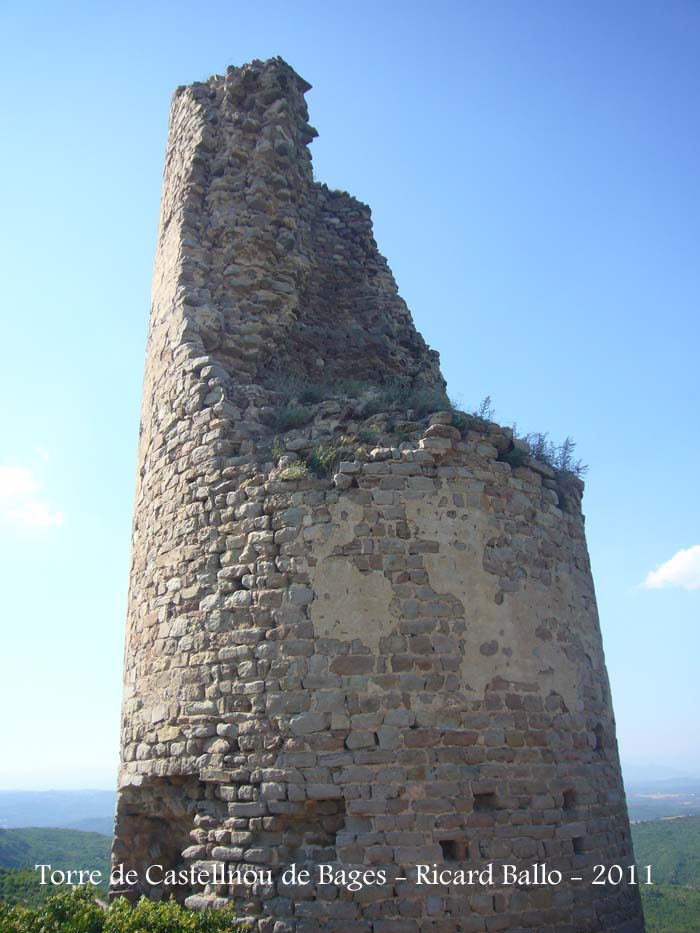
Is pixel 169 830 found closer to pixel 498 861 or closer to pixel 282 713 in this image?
pixel 282 713

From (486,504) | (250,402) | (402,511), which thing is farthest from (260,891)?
(250,402)

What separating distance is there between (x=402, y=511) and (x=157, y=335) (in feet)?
12.5

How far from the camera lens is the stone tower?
18.8ft

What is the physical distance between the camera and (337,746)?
5855 millimetres

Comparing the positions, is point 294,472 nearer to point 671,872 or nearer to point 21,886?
point 21,886

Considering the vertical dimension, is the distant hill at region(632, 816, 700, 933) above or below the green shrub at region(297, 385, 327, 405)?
below

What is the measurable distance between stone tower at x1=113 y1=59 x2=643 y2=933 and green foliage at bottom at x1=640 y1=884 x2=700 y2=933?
877 centimetres

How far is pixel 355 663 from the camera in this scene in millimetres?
6043

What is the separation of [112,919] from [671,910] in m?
14.4

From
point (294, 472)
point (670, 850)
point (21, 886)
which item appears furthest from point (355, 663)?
point (670, 850)

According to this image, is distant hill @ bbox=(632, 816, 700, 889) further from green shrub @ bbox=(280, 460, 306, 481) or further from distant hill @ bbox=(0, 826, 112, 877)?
green shrub @ bbox=(280, 460, 306, 481)

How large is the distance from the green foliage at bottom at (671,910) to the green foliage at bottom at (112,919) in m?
10.0

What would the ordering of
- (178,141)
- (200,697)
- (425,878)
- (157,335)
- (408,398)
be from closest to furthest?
(425,878) → (200,697) → (408,398) → (157,335) → (178,141)

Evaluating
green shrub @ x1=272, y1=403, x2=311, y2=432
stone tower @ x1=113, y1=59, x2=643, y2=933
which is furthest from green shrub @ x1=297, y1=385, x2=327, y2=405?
green shrub @ x1=272, y1=403, x2=311, y2=432
